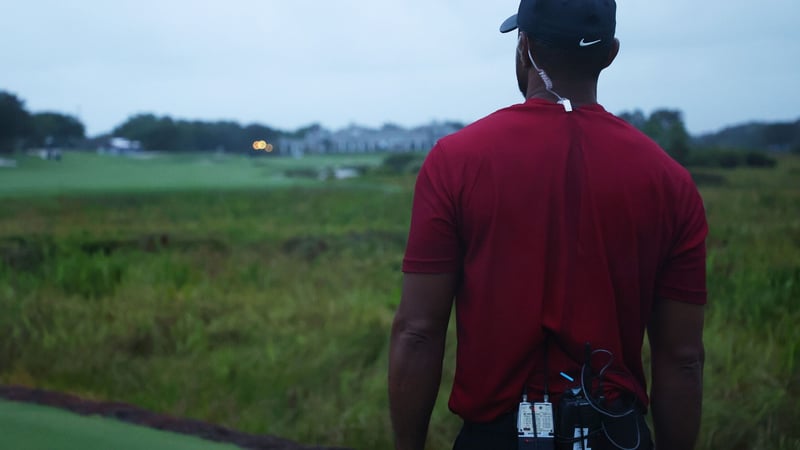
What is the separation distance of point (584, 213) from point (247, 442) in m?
3.23

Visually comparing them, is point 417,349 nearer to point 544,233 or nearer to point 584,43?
point 544,233

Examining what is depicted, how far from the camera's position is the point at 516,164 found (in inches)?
71.9

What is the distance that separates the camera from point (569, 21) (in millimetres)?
1914

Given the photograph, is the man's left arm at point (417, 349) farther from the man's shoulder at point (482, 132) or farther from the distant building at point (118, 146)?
the distant building at point (118, 146)

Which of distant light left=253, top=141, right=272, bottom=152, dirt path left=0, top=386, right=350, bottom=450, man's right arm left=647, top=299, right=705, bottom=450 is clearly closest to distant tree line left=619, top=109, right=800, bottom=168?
dirt path left=0, top=386, right=350, bottom=450

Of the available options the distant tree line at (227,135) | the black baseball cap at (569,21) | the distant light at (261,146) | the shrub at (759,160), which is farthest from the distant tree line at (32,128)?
the black baseball cap at (569,21)

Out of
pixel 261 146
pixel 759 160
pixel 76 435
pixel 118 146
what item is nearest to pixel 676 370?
pixel 76 435

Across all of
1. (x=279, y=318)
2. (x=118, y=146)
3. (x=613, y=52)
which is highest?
(x=613, y=52)

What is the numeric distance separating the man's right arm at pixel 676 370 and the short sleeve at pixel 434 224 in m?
0.49

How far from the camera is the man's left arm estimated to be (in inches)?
75.2

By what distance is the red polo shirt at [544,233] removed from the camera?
1.83m

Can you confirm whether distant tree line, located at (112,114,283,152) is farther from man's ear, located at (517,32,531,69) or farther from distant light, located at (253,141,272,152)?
man's ear, located at (517,32,531,69)

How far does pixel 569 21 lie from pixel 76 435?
149 inches

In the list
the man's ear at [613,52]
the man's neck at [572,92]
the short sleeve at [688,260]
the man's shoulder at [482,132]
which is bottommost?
the short sleeve at [688,260]
